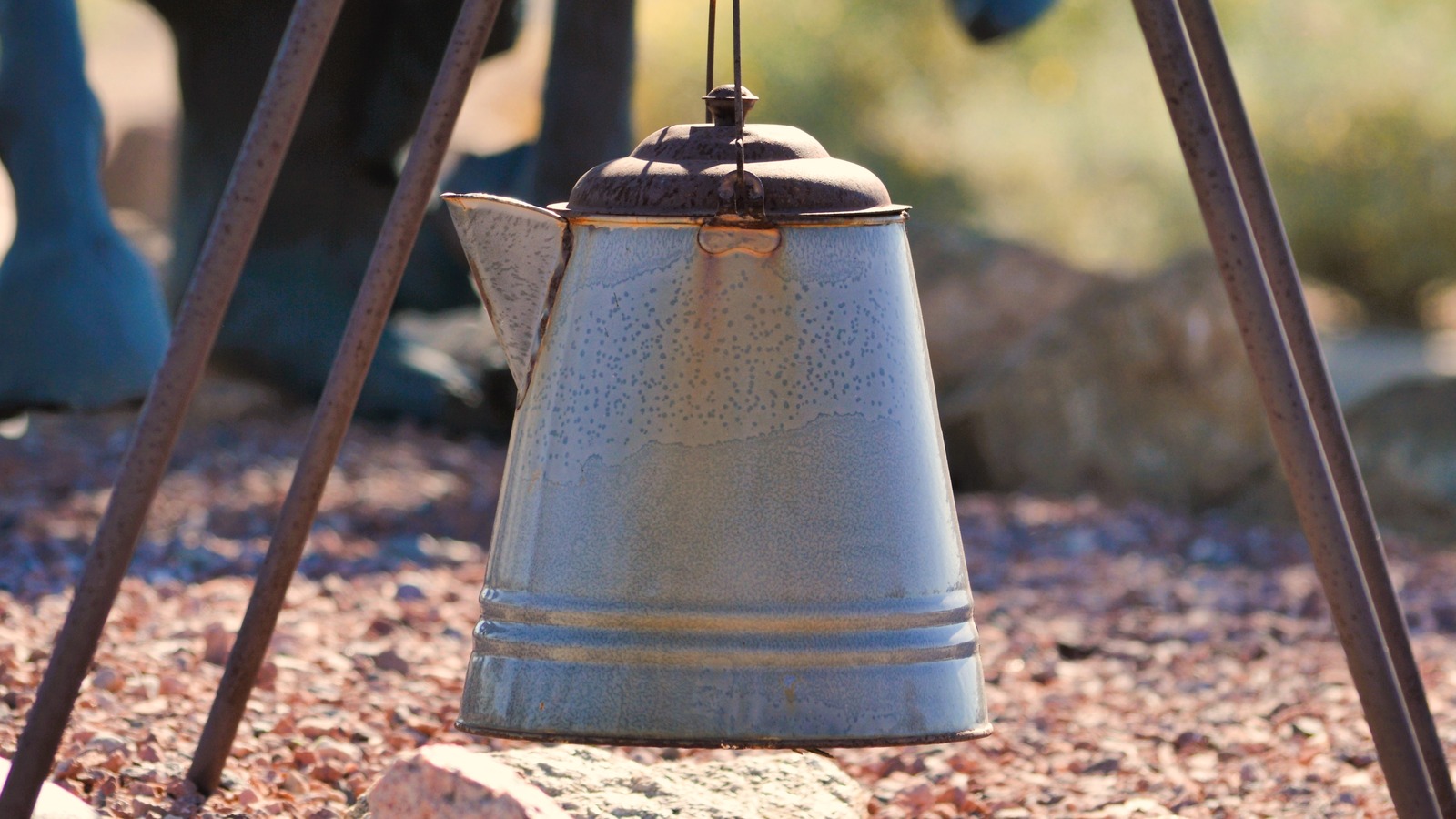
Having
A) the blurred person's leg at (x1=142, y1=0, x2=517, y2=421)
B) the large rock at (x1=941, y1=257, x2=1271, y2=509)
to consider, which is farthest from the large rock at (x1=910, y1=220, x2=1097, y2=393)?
the blurred person's leg at (x1=142, y1=0, x2=517, y2=421)

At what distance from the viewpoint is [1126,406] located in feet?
14.9

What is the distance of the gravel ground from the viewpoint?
214 centimetres

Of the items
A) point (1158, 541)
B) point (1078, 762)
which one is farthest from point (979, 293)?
point (1078, 762)

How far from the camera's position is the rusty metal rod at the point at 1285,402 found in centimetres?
150

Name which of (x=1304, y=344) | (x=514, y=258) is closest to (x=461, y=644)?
(x=514, y=258)

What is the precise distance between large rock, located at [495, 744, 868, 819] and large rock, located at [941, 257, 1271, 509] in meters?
2.54

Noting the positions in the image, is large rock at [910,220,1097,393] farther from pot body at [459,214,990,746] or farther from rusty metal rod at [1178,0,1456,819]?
pot body at [459,214,990,746]

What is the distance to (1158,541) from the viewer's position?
13.1 ft

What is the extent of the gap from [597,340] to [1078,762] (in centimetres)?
113

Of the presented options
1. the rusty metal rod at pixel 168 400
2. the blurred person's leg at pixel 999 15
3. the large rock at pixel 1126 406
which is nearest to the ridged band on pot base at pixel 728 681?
the rusty metal rod at pixel 168 400

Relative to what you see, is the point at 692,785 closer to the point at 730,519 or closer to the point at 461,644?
the point at 730,519

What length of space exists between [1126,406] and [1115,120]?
5.88 metres

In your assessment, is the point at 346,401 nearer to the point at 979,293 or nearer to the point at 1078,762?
the point at 1078,762

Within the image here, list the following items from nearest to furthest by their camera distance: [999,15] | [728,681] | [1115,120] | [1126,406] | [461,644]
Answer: [728,681]
[461,644]
[999,15]
[1126,406]
[1115,120]
